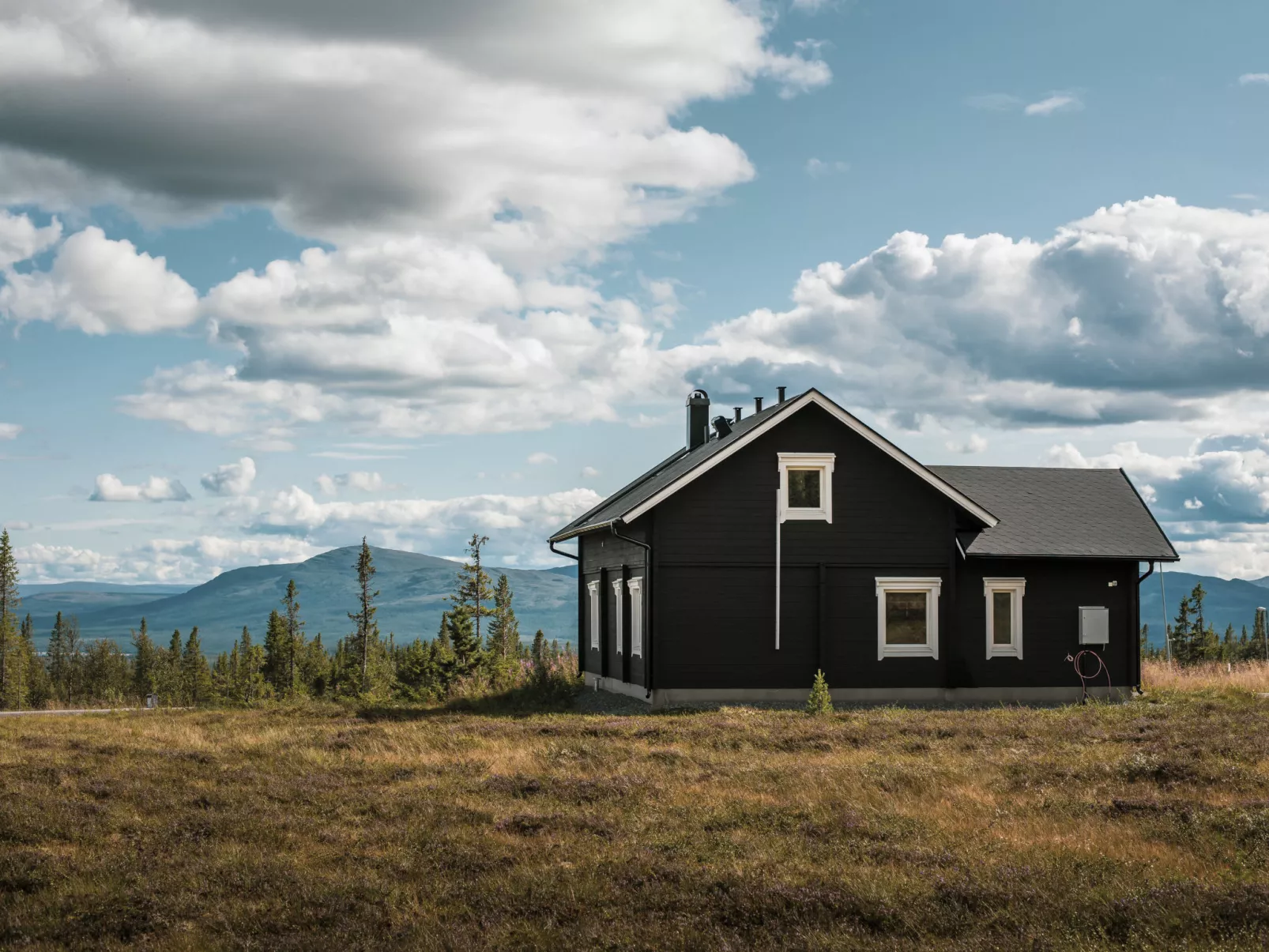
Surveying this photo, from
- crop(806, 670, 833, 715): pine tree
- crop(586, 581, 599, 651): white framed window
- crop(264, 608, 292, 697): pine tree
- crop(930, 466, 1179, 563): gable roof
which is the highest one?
crop(930, 466, 1179, 563): gable roof

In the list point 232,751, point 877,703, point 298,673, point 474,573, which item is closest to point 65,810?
point 232,751

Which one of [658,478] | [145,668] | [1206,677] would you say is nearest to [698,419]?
[658,478]

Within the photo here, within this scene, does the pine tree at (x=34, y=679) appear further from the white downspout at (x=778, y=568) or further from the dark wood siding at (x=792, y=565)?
the white downspout at (x=778, y=568)

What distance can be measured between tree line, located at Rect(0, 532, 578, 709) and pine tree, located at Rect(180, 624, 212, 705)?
17 cm

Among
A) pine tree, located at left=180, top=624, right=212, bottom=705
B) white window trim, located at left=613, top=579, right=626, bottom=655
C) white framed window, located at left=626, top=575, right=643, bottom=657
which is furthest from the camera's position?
pine tree, located at left=180, top=624, right=212, bottom=705

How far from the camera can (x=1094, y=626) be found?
1139 inches

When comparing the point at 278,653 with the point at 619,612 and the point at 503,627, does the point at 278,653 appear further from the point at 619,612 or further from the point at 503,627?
the point at 619,612

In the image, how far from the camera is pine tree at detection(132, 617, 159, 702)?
419 feet

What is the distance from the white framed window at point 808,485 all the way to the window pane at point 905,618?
8.23 ft

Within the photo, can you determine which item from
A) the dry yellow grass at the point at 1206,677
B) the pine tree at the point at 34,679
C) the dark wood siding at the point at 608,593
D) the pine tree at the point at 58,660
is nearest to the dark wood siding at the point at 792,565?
the dark wood siding at the point at 608,593

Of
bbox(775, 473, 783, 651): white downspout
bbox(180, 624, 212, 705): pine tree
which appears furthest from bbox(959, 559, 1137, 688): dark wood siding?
bbox(180, 624, 212, 705): pine tree

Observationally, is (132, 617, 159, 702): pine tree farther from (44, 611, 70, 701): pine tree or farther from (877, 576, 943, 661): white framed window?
(877, 576, 943, 661): white framed window

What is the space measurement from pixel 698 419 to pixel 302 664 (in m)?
89.7

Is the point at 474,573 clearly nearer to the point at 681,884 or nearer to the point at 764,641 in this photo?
the point at 764,641
